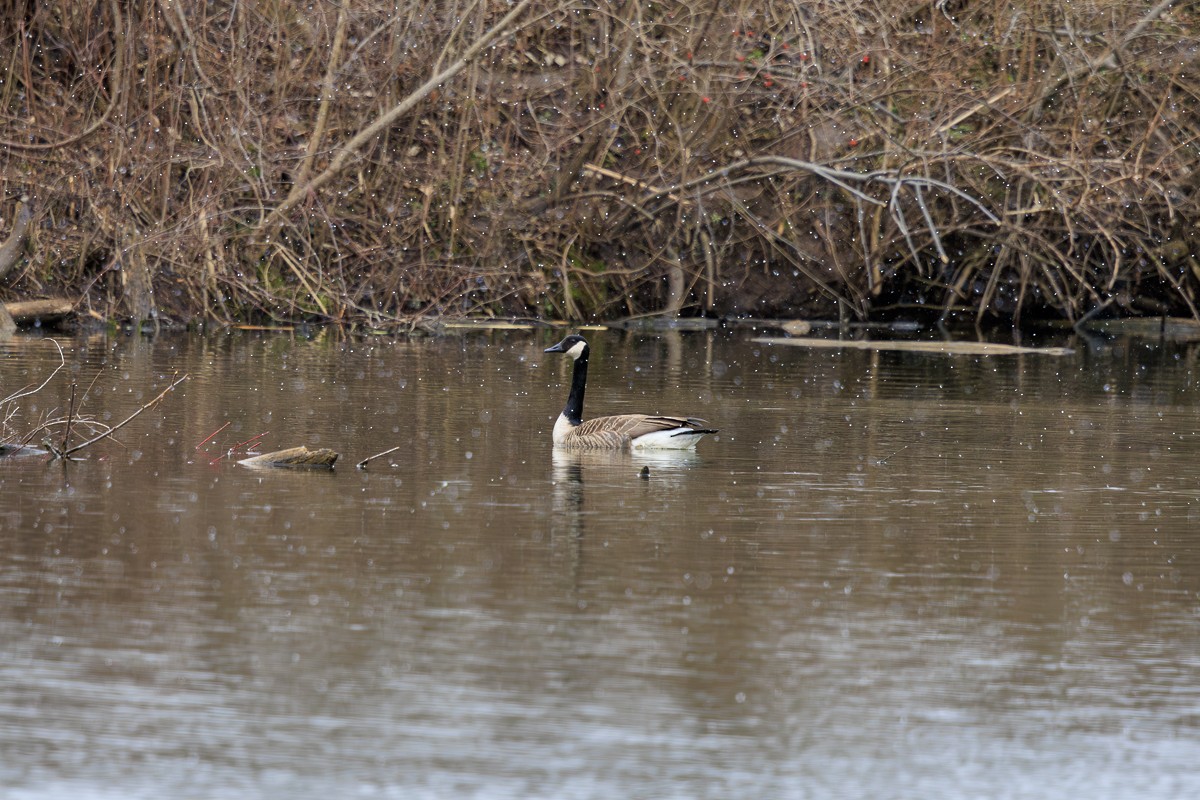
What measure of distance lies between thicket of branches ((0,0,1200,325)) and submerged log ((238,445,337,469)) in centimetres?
1402

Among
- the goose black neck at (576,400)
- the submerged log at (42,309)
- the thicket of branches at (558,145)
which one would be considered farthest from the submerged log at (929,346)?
the goose black neck at (576,400)

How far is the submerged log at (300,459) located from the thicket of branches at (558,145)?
1402cm

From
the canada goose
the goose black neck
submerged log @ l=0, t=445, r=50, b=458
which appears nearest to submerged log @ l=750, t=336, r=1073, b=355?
the goose black neck

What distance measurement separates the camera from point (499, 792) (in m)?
6.20

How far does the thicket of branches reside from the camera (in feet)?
94.3

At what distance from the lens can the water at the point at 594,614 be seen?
6.58 m

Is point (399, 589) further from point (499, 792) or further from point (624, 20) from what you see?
point (624, 20)

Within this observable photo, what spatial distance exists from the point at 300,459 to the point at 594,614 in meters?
5.44

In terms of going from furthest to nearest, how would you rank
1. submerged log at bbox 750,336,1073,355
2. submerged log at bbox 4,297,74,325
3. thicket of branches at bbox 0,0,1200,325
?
thicket of branches at bbox 0,0,1200,325 → submerged log at bbox 4,297,74,325 → submerged log at bbox 750,336,1073,355

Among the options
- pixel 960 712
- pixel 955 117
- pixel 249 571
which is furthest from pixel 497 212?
pixel 960 712

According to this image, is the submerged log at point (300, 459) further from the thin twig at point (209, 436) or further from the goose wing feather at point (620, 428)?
the goose wing feather at point (620, 428)

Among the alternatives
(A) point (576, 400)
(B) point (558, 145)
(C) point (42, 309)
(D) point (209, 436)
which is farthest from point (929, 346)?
(D) point (209, 436)

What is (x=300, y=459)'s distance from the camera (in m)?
13.9

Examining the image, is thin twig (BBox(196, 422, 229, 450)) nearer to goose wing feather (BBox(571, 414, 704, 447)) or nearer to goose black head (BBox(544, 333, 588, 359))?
goose wing feather (BBox(571, 414, 704, 447))
